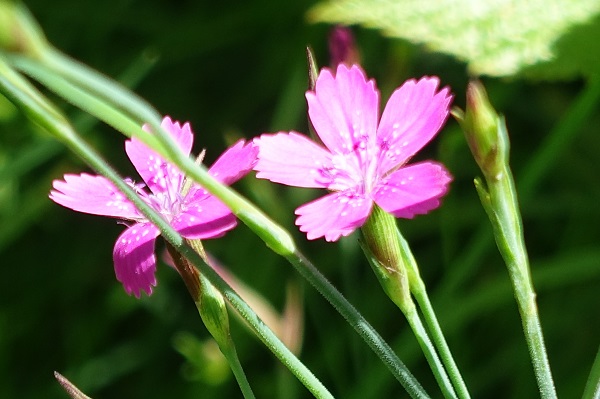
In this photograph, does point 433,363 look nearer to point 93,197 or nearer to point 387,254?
point 387,254

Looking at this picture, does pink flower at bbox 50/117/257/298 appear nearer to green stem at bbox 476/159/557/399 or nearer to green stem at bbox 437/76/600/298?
green stem at bbox 476/159/557/399

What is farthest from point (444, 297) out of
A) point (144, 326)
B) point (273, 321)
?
point (144, 326)

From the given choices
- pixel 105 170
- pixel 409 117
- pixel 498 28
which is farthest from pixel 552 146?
pixel 105 170

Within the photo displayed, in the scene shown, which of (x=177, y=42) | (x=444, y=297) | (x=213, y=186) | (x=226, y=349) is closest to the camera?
(x=213, y=186)

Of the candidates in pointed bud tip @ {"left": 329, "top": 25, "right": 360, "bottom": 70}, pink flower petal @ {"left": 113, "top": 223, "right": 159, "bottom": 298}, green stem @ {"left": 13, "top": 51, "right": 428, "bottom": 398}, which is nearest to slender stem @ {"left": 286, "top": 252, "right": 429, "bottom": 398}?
green stem @ {"left": 13, "top": 51, "right": 428, "bottom": 398}

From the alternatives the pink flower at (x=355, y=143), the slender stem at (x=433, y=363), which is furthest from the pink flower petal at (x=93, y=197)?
the slender stem at (x=433, y=363)

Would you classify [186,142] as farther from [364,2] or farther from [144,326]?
[144,326]
